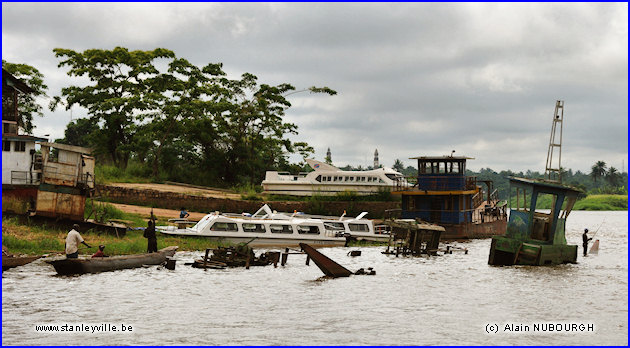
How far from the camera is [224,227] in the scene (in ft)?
133

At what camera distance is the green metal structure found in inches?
1363

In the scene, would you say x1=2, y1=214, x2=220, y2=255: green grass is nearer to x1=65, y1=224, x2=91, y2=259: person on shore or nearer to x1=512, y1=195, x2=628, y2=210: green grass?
x1=65, y1=224, x2=91, y2=259: person on shore

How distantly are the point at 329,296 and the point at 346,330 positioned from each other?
5.64m

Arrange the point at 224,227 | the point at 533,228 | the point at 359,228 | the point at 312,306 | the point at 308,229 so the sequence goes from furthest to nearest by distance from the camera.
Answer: the point at 359,228 → the point at 308,229 → the point at 224,227 → the point at 533,228 → the point at 312,306

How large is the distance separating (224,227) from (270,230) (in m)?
2.86

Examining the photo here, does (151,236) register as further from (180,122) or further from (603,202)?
(603,202)

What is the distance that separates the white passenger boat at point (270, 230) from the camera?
132 feet

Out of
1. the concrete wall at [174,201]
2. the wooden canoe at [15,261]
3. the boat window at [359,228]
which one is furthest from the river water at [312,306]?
the concrete wall at [174,201]

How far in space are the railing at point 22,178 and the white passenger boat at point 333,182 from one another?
23.7 meters

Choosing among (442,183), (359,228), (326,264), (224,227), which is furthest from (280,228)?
(442,183)

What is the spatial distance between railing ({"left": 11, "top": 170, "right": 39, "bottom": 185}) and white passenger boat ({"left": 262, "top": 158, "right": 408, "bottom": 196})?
2368cm

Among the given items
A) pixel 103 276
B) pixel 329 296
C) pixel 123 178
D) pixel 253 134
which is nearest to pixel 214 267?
pixel 103 276

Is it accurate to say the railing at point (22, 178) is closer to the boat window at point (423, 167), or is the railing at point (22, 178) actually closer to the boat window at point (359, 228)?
the boat window at point (359, 228)

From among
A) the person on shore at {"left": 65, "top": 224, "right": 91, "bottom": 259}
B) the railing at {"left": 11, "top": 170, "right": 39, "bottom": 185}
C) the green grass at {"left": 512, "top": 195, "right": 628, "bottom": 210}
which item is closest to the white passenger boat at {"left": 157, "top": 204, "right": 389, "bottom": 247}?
the railing at {"left": 11, "top": 170, "right": 39, "bottom": 185}
